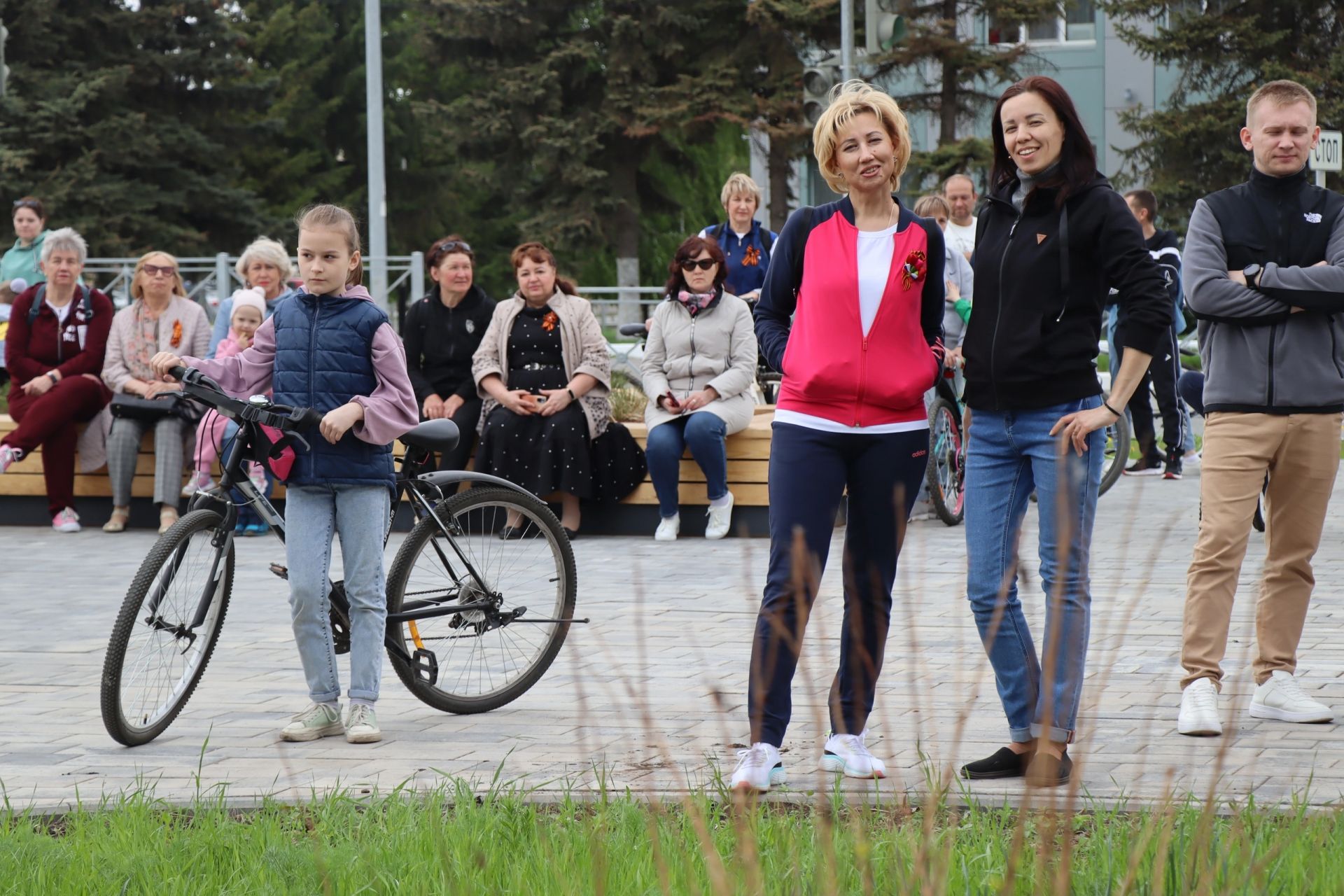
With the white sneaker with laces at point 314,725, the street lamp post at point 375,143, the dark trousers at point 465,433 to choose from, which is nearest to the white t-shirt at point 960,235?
the dark trousers at point 465,433

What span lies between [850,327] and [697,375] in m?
5.98

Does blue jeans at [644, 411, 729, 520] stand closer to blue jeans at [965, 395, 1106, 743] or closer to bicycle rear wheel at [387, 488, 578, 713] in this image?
bicycle rear wheel at [387, 488, 578, 713]

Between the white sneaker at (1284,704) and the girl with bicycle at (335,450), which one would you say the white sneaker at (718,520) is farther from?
the white sneaker at (1284,704)

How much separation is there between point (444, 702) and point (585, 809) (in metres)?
1.73

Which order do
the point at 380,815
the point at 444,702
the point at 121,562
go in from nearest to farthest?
1. the point at 380,815
2. the point at 444,702
3. the point at 121,562

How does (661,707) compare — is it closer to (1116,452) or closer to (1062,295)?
(1062,295)

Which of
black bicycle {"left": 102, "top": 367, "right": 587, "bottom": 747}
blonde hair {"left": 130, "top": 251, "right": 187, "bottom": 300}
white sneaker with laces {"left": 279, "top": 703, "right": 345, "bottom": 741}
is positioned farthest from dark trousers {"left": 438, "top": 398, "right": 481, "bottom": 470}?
white sneaker with laces {"left": 279, "top": 703, "right": 345, "bottom": 741}

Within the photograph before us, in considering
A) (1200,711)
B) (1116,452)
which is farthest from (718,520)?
(1200,711)

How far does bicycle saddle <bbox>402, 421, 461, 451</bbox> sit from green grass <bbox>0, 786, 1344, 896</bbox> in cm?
161

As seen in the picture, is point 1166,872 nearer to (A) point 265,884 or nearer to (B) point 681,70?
(A) point 265,884

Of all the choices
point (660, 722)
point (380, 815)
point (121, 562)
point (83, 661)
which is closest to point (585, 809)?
point (380, 815)

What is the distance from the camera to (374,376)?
5.74 m

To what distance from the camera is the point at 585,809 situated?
14.4ft

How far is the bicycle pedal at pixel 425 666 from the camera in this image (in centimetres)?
596
